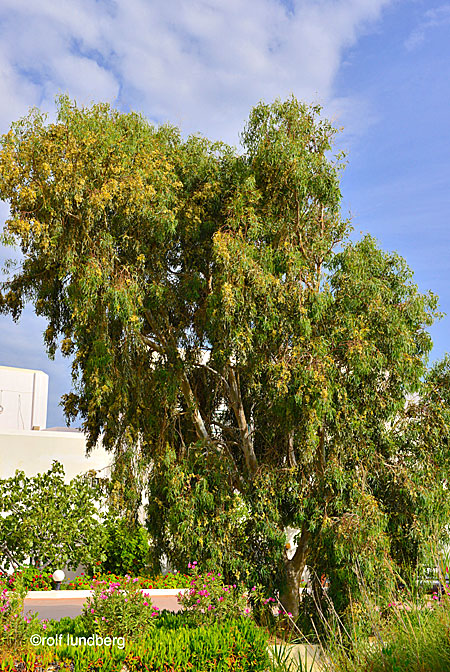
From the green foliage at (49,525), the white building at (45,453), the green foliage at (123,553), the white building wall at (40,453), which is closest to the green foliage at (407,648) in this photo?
the green foliage at (49,525)

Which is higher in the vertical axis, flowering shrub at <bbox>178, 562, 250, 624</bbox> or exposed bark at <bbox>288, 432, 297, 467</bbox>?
exposed bark at <bbox>288, 432, 297, 467</bbox>

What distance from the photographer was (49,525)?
12852mm

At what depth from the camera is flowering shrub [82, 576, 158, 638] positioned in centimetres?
691

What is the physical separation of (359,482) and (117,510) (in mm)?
4194

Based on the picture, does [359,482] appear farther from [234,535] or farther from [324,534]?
[234,535]

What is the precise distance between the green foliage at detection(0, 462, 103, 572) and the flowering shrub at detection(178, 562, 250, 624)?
491 cm

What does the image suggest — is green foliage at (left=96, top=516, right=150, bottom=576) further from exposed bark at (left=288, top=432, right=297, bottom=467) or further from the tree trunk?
exposed bark at (left=288, top=432, right=297, bottom=467)

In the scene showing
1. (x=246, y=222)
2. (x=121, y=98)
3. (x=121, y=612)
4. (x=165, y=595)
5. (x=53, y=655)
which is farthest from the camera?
(x=165, y=595)

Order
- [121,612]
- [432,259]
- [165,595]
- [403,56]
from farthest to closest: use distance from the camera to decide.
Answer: [165,595], [432,259], [403,56], [121,612]

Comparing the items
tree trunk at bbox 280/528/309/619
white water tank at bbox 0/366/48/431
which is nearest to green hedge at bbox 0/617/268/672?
tree trunk at bbox 280/528/309/619

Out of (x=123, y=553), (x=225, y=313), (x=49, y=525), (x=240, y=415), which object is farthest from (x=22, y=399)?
(x=225, y=313)

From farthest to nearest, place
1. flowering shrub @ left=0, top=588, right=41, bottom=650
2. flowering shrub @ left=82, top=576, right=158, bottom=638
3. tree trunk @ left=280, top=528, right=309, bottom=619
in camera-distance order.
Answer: tree trunk @ left=280, top=528, right=309, bottom=619
flowering shrub @ left=82, top=576, right=158, bottom=638
flowering shrub @ left=0, top=588, right=41, bottom=650

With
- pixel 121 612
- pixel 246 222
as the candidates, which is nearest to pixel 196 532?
pixel 121 612

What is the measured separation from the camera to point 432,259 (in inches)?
390
